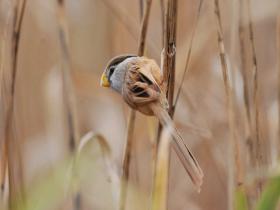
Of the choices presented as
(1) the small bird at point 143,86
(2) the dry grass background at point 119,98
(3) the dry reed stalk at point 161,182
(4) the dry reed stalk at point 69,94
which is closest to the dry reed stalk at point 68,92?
(4) the dry reed stalk at point 69,94

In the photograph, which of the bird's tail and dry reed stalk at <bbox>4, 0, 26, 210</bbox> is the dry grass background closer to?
dry reed stalk at <bbox>4, 0, 26, 210</bbox>

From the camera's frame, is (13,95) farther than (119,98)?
No

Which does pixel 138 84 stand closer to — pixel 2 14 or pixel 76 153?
pixel 76 153

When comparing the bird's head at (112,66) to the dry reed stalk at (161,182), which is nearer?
the dry reed stalk at (161,182)

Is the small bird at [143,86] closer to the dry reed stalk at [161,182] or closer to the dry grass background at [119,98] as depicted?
the dry reed stalk at [161,182]

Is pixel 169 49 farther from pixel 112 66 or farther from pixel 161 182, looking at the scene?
pixel 161 182

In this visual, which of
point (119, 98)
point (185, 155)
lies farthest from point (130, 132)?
point (119, 98)

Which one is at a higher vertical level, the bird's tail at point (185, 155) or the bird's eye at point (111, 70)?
the bird's eye at point (111, 70)
